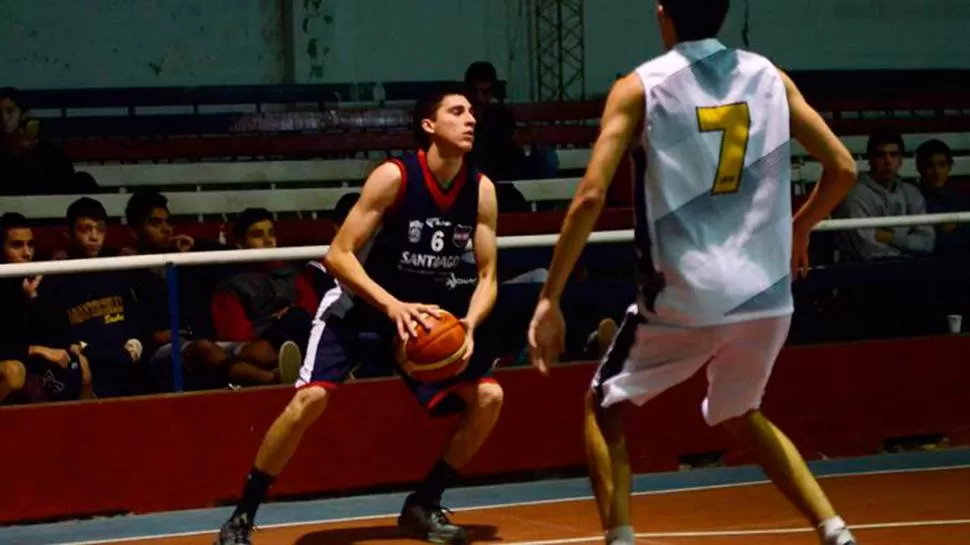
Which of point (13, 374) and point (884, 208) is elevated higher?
point (884, 208)

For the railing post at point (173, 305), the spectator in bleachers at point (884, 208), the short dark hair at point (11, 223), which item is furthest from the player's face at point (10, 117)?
the spectator in bleachers at point (884, 208)

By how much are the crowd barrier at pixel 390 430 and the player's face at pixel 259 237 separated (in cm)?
93

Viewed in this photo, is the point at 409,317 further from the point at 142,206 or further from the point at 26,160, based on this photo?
the point at 26,160

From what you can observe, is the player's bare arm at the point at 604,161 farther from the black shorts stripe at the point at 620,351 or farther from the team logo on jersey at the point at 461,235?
the team logo on jersey at the point at 461,235

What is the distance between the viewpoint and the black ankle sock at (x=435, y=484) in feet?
25.6

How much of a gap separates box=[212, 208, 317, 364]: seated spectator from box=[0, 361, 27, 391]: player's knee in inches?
42.8

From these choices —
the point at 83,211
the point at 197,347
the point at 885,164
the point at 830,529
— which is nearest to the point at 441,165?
the point at 197,347

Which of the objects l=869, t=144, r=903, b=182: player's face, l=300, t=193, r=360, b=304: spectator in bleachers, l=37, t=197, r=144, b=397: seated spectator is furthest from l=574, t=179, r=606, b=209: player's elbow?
l=869, t=144, r=903, b=182: player's face

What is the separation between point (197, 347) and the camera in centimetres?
887

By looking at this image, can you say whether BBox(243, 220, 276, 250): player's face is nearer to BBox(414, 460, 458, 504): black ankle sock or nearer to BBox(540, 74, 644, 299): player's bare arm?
BBox(414, 460, 458, 504): black ankle sock

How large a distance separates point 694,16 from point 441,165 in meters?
2.22

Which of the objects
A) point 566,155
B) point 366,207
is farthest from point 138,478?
point 566,155

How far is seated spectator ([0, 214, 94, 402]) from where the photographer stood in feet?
27.8

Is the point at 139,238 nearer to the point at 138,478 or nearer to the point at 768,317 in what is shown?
the point at 138,478
